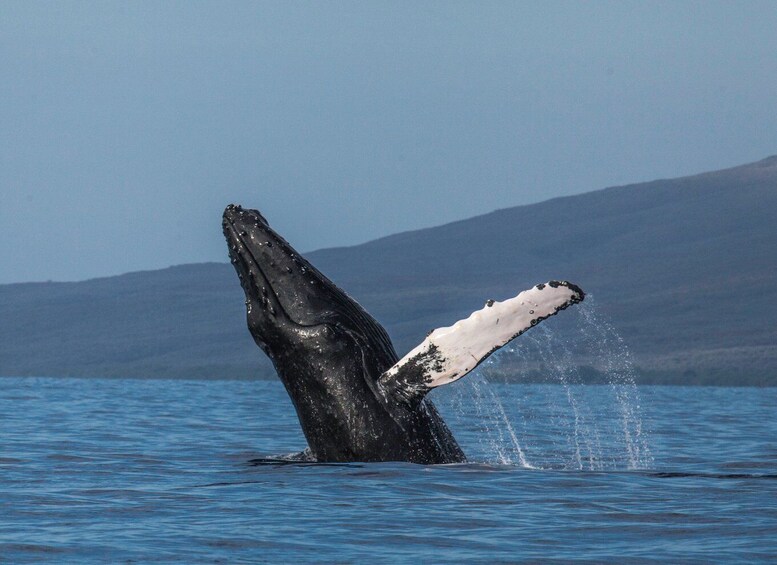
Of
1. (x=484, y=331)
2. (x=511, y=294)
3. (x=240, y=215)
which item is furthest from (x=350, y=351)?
(x=511, y=294)

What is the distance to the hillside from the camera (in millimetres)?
131000

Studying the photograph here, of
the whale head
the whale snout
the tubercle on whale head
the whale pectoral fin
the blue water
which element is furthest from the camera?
A: the whale snout

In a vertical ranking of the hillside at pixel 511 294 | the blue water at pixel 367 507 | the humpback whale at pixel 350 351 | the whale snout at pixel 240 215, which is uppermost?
the hillside at pixel 511 294

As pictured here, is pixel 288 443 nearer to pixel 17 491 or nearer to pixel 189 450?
pixel 189 450

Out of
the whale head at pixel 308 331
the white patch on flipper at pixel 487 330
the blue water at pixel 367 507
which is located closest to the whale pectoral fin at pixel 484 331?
the white patch on flipper at pixel 487 330

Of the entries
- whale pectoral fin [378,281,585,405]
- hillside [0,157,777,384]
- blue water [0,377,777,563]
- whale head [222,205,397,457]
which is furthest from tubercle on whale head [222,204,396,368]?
hillside [0,157,777,384]

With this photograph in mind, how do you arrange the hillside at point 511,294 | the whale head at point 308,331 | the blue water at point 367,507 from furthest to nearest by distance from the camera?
the hillside at point 511,294 → the whale head at point 308,331 → the blue water at point 367,507

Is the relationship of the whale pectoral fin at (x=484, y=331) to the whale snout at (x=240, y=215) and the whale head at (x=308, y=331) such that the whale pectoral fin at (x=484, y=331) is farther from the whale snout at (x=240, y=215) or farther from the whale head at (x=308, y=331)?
the whale snout at (x=240, y=215)

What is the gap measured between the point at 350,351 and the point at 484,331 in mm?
1444

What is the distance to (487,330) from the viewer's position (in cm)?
1162

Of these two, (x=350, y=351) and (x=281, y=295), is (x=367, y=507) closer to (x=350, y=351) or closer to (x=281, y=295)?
(x=350, y=351)

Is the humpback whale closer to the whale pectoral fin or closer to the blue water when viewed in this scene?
the whale pectoral fin

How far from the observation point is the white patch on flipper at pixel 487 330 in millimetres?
11523

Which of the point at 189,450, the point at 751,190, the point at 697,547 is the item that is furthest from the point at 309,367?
the point at 751,190
